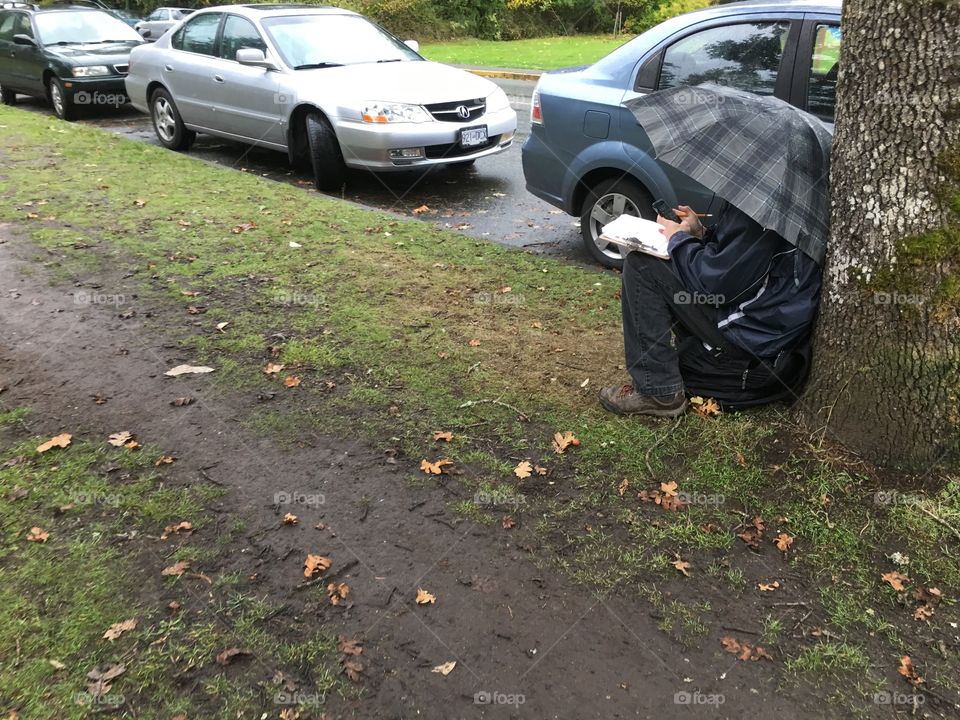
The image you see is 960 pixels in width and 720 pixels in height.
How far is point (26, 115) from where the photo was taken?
41.4ft

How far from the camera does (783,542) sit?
10.2 feet

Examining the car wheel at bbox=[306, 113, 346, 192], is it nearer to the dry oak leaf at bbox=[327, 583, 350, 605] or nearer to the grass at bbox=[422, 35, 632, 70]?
the dry oak leaf at bbox=[327, 583, 350, 605]

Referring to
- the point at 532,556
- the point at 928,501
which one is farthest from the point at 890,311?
the point at 532,556

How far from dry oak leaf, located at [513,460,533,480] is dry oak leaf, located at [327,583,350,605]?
98 cm

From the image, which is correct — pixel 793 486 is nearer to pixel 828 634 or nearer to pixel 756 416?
pixel 756 416

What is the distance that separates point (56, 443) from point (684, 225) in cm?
330

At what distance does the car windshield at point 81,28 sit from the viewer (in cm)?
1330

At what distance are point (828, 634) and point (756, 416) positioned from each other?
1.29 metres

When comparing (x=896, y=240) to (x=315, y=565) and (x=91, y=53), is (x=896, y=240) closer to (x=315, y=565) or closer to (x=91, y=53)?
(x=315, y=565)

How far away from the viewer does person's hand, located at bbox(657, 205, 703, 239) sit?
3.80 metres

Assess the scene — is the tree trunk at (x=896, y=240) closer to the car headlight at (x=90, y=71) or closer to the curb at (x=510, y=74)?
the car headlight at (x=90, y=71)

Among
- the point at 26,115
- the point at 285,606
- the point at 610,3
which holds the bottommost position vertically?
the point at 285,606

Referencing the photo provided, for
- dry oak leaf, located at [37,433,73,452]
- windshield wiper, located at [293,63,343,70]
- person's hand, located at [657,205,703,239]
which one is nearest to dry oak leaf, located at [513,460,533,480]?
person's hand, located at [657,205,703,239]

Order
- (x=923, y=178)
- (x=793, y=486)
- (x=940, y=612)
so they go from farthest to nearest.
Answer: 1. (x=793, y=486)
2. (x=923, y=178)
3. (x=940, y=612)
